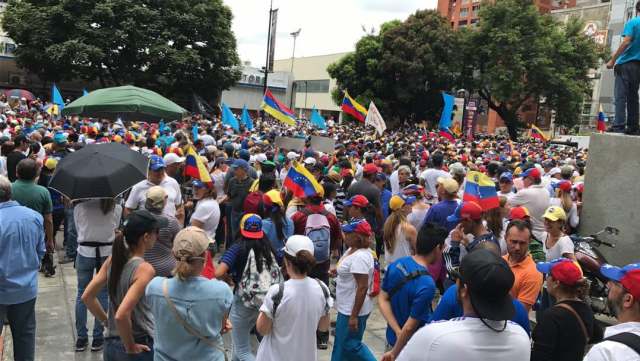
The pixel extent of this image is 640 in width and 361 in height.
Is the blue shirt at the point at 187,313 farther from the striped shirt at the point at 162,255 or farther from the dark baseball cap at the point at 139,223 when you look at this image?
the striped shirt at the point at 162,255

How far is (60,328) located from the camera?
5.86 m

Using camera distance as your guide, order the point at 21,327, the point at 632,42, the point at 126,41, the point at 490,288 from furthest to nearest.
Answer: the point at 126,41, the point at 632,42, the point at 21,327, the point at 490,288

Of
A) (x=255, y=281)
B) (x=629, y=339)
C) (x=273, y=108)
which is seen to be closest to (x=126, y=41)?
(x=273, y=108)

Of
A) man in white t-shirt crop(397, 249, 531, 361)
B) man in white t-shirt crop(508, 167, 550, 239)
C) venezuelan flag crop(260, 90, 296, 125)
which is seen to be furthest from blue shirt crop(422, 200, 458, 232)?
venezuelan flag crop(260, 90, 296, 125)

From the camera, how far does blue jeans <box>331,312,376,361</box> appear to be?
14.6 feet

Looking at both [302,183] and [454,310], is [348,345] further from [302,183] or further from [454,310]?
[302,183]

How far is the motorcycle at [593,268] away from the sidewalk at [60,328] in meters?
2.41

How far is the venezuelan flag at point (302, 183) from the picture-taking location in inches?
242

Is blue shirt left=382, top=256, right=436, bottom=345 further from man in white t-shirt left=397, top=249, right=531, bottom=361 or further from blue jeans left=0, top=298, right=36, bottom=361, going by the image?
blue jeans left=0, top=298, right=36, bottom=361

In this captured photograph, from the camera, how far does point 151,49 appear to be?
37469 millimetres

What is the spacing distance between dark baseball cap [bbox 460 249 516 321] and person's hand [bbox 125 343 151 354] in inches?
86.9

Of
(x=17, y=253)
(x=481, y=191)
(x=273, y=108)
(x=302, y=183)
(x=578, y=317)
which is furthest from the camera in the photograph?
(x=273, y=108)

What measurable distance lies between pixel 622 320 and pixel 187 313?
2310 millimetres

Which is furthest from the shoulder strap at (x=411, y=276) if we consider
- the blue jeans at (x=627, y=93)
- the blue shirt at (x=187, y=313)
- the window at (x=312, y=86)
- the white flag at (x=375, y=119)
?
the window at (x=312, y=86)
